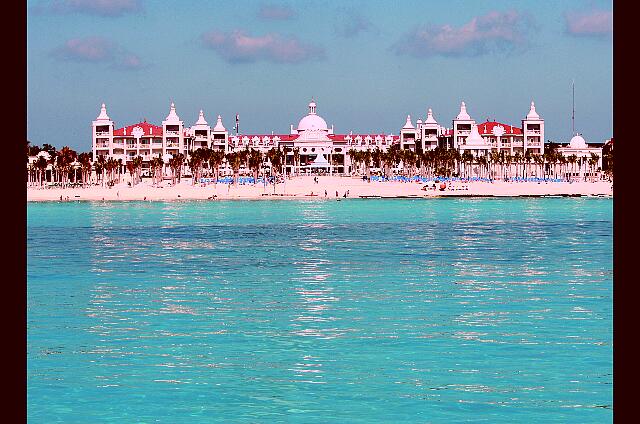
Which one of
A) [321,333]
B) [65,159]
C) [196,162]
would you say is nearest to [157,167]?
[196,162]

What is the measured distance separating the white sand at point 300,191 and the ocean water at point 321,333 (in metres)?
88.2

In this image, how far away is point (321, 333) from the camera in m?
26.1

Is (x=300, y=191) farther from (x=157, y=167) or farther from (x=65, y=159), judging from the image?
Result: (x=65, y=159)

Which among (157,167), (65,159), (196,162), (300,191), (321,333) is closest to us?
(321,333)

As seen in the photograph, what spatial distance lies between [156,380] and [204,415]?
3.04 meters

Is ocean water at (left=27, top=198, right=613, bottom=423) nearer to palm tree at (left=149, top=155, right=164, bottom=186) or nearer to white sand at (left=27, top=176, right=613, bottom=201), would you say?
white sand at (left=27, top=176, right=613, bottom=201)

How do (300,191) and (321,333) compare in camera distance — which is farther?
(300,191)

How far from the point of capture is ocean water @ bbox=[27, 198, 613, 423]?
59.5 ft

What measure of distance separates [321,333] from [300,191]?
429ft

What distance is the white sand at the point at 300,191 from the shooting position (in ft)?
484

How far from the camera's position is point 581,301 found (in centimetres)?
3197

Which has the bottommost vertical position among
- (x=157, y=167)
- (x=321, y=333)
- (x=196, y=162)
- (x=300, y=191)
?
(x=321, y=333)

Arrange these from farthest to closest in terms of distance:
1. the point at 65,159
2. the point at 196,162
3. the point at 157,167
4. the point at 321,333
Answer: the point at 157,167
the point at 196,162
the point at 65,159
the point at 321,333
